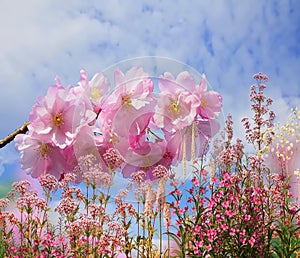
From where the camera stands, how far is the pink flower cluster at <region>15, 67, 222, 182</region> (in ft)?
3.43

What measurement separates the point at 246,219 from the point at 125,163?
1.37 metres

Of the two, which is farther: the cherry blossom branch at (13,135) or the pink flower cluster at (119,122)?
the cherry blossom branch at (13,135)

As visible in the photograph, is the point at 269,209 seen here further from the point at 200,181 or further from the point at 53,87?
the point at 53,87

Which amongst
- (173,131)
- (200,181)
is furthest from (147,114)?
(200,181)

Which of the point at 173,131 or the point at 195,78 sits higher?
the point at 195,78

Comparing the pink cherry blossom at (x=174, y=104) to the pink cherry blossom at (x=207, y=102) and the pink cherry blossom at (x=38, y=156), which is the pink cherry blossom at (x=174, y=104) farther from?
the pink cherry blossom at (x=38, y=156)

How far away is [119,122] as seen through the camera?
3.39 feet

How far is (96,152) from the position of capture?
1.08 meters

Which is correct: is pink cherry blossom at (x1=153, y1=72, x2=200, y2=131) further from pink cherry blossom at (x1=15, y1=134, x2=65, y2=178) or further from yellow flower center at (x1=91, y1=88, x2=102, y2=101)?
pink cherry blossom at (x1=15, y1=134, x2=65, y2=178)

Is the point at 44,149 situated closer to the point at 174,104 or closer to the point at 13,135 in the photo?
the point at 13,135

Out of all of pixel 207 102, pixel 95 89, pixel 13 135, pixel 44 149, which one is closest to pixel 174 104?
pixel 207 102

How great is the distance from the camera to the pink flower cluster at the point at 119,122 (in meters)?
1.05

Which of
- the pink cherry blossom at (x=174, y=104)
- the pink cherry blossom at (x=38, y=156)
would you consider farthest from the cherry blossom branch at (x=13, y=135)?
the pink cherry blossom at (x=174, y=104)

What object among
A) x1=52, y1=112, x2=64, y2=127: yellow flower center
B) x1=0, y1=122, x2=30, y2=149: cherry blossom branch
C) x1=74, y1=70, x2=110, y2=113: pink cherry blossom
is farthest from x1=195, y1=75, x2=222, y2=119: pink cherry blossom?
x1=0, y1=122, x2=30, y2=149: cherry blossom branch
